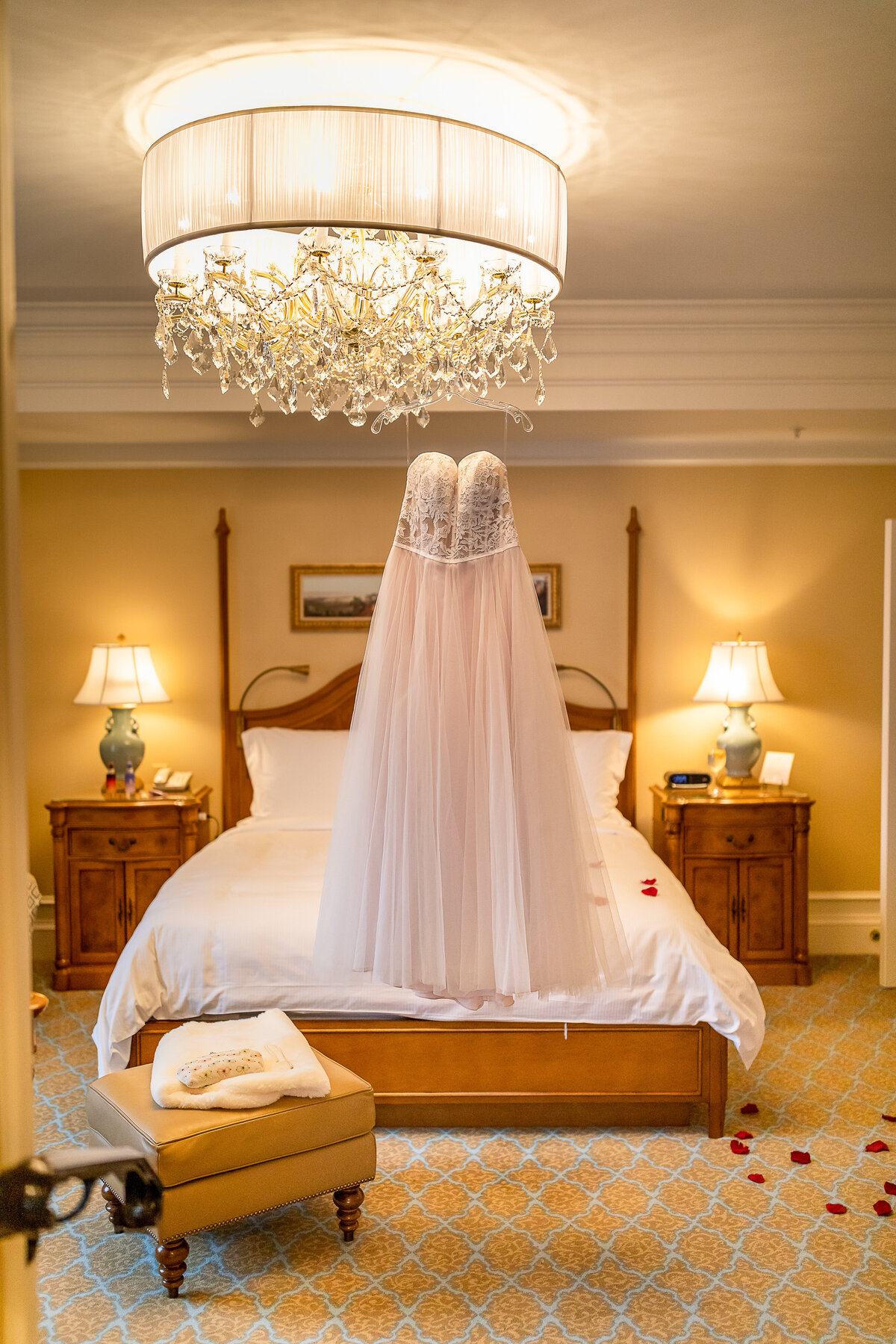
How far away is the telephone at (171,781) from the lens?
488 centimetres

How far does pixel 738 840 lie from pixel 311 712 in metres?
2.10

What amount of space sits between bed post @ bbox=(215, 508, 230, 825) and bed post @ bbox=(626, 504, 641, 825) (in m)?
1.98

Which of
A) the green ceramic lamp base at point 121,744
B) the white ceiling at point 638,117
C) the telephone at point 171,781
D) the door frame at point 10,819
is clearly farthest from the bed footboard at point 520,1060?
the white ceiling at point 638,117

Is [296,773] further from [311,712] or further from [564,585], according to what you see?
[564,585]

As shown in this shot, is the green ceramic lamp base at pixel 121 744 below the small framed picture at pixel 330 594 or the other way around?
below

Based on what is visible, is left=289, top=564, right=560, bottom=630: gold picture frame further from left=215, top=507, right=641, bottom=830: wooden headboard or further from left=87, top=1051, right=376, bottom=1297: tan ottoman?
left=87, top=1051, right=376, bottom=1297: tan ottoman

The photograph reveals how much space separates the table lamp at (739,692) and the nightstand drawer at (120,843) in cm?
253

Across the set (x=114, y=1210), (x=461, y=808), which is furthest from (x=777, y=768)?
(x=114, y=1210)

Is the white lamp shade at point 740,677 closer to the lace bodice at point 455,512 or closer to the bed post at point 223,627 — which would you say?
the bed post at point 223,627

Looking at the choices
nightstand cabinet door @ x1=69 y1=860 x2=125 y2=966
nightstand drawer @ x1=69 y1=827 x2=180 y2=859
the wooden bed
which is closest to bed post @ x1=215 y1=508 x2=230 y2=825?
nightstand drawer @ x1=69 y1=827 x2=180 y2=859

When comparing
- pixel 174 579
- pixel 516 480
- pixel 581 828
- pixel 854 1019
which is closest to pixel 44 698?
pixel 174 579

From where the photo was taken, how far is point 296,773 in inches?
191

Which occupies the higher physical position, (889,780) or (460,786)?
(460,786)

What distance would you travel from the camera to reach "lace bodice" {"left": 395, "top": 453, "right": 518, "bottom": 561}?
2430 mm
